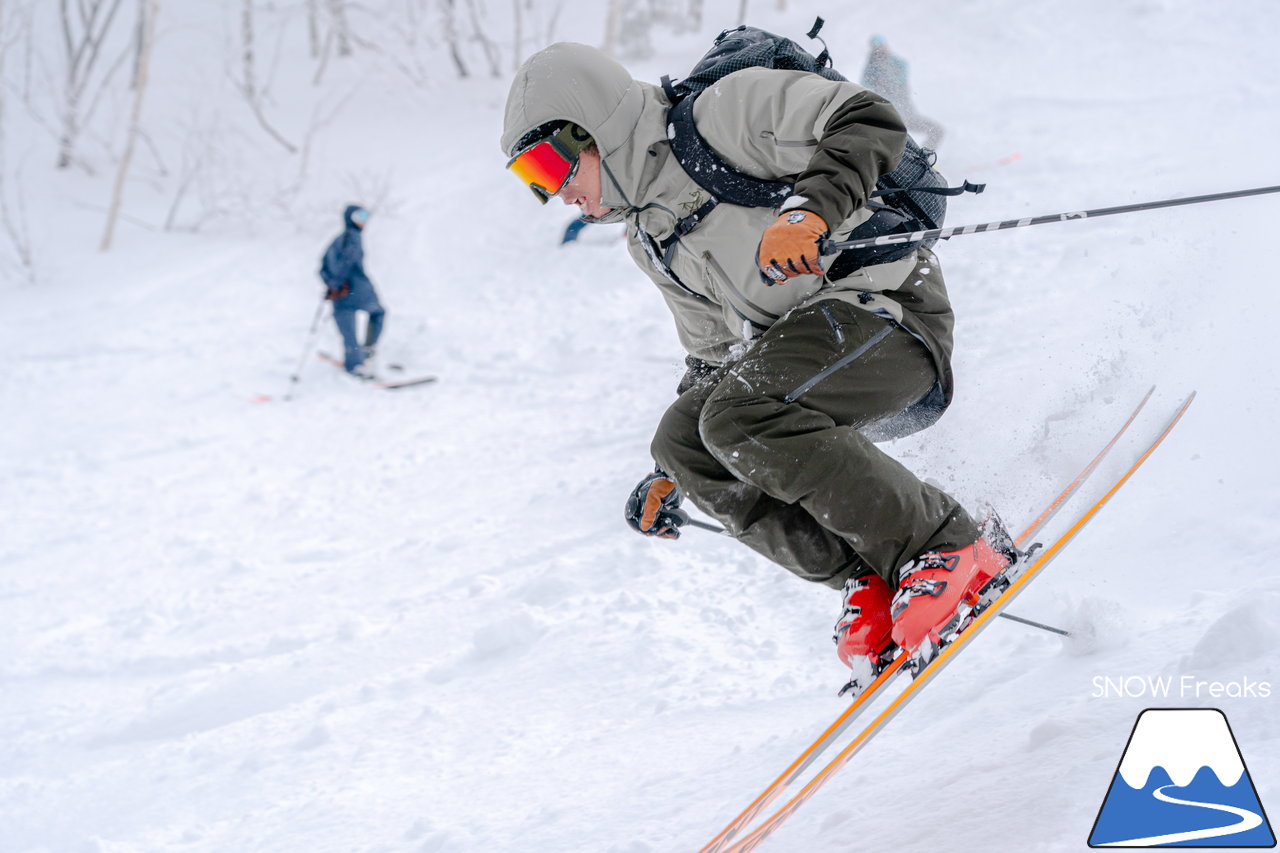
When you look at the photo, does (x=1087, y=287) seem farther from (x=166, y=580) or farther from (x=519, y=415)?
(x=166, y=580)

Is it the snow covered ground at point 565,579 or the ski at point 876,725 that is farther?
the snow covered ground at point 565,579

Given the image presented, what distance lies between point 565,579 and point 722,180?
95.4 inches

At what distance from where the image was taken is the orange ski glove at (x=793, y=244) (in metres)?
2.06

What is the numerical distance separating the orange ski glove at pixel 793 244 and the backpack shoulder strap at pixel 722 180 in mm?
259

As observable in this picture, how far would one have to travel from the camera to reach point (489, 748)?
133 inches

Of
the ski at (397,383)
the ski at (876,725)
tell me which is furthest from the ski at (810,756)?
the ski at (397,383)

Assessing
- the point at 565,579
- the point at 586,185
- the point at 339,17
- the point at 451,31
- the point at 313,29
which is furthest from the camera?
the point at 313,29

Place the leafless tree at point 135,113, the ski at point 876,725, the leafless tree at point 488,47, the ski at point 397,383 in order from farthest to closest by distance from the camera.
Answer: the leafless tree at point 488,47 → the leafless tree at point 135,113 → the ski at point 397,383 → the ski at point 876,725

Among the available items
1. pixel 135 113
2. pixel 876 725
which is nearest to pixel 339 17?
pixel 135 113

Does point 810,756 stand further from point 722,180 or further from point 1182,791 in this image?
point 722,180

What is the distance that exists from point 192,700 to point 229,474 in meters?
3.22

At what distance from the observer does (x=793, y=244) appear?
6.76ft

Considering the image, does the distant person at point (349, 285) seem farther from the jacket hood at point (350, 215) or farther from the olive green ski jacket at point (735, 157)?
the olive green ski jacket at point (735, 157)

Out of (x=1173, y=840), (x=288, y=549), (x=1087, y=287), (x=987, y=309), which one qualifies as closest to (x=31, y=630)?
(x=288, y=549)
